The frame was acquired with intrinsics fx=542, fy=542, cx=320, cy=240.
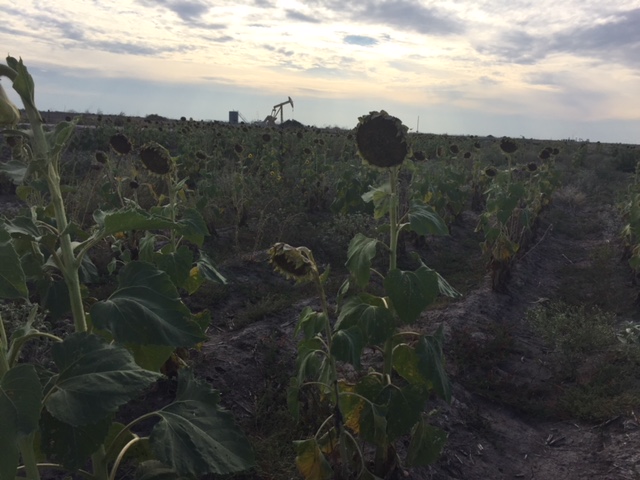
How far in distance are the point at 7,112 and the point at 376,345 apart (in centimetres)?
195

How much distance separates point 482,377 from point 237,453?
4.00m

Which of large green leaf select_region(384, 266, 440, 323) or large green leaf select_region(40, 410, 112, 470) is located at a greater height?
large green leaf select_region(384, 266, 440, 323)

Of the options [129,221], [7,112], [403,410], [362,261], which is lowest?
[403,410]

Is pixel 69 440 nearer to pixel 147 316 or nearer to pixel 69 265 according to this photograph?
pixel 147 316

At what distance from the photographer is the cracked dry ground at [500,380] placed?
381cm

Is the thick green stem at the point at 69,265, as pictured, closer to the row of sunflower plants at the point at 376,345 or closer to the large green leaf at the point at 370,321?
the row of sunflower plants at the point at 376,345

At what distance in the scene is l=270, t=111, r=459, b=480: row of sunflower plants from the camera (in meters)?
2.54

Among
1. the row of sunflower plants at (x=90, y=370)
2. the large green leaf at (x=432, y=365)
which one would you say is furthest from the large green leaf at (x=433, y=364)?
the row of sunflower plants at (x=90, y=370)

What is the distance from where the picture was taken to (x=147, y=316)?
4.77ft

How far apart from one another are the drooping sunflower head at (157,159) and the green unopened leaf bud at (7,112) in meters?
2.73

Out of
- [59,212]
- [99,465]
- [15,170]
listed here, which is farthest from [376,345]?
[15,170]

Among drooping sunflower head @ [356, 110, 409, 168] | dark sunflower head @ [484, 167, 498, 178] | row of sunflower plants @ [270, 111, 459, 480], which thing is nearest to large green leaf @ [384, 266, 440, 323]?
row of sunflower plants @ [270, 111, 459, 480]

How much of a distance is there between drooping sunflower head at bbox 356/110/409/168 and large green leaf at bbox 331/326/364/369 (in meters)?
0.91

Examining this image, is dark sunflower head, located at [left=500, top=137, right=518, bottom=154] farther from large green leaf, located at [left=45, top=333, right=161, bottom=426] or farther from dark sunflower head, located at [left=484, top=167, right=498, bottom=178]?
large green leaf, located at [left=45, top=333, right=161, bottom=426]
